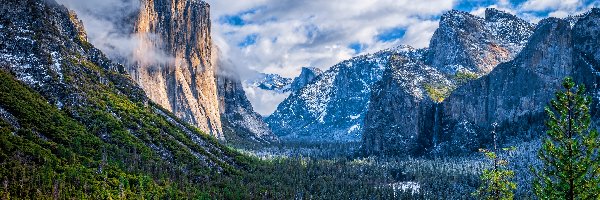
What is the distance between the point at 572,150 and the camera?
1615 inches

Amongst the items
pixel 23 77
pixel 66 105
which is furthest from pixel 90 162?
pixel 23 77

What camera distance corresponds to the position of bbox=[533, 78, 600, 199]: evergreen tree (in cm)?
4088

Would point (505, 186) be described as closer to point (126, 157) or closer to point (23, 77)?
point (126, 157)

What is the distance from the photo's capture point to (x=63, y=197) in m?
122

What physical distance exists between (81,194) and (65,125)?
2282 inches

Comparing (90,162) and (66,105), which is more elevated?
(66,105)

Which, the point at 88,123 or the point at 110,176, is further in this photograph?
the point at 88,123

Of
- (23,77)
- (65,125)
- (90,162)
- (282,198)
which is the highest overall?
(23,77)

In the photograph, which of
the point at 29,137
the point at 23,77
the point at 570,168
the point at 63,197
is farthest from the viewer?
the point at 23,77

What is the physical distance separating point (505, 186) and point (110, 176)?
439ft

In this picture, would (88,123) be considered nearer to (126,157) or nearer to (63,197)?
(126,157)

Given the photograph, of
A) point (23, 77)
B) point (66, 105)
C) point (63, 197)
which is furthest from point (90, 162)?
point (23, 77)

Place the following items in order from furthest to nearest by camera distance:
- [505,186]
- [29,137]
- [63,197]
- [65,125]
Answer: [65,125]
[29,137]
[63,197]
[505,186]

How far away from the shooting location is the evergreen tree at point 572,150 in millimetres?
40875
